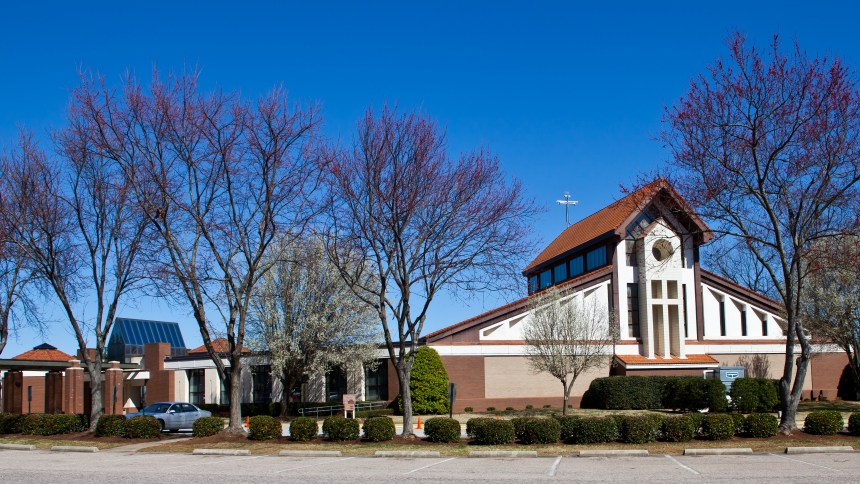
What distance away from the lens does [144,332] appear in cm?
5491

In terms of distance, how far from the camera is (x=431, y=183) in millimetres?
22938

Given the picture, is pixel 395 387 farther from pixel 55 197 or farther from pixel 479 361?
pixel 55 197

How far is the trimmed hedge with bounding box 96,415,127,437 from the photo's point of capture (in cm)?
2614

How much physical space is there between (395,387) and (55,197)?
19.1 meters

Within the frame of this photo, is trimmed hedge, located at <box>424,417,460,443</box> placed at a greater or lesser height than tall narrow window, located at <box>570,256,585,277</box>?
lesser

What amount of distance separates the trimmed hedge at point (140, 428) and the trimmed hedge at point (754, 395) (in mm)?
24563

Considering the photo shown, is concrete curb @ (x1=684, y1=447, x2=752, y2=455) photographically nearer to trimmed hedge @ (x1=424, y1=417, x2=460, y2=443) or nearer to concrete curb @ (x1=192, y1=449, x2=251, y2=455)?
trimmed hedge @ (x1=424, y1=417, x2=460, y2=443)

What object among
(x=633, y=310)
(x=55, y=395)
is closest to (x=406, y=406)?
(x=633, y=310)

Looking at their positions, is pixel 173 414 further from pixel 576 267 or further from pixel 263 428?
pixel 576 267

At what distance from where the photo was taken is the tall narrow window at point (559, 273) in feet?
160

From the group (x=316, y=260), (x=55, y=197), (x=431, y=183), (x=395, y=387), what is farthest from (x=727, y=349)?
(x=55, y=197)

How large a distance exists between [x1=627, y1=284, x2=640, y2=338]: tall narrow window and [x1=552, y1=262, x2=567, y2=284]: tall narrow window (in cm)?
662

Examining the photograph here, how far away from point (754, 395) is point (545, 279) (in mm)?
18305

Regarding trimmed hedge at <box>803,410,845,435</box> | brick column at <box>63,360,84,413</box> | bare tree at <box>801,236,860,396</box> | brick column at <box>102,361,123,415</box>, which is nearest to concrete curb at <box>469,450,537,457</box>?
trimmed hedge at <box>803,410,845,435</box>
